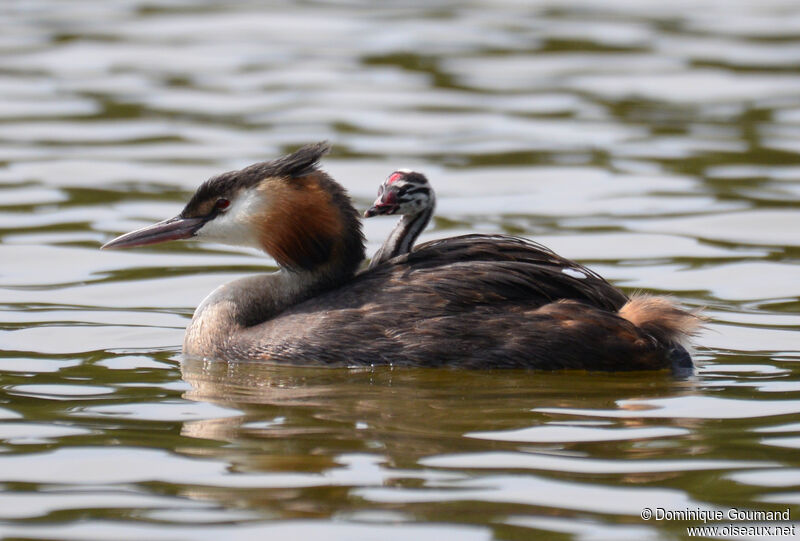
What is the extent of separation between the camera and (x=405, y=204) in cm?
786

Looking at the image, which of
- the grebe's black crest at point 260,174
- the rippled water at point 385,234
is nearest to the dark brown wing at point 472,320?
the rippled water at point 385,234

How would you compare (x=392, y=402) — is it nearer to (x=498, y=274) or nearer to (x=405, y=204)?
(x=498, y=274)

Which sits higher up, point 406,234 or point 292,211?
point 292,211

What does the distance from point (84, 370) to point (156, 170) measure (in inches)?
A: 198

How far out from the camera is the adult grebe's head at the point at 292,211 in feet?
25.4

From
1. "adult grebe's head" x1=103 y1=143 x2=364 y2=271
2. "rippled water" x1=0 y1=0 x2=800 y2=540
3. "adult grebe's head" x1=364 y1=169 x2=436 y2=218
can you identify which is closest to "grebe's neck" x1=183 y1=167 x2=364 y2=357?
"adult grebe's head" x1=103 y1=143 x2=364 y2=271

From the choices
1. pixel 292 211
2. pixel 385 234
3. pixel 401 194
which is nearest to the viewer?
pixel 292 211

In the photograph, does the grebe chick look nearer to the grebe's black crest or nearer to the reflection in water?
the grebe's black crest

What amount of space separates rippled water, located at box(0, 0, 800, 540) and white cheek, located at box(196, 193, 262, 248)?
1.99ft

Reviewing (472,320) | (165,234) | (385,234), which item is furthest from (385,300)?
(385,234)

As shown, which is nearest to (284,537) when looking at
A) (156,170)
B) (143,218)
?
(143,218)

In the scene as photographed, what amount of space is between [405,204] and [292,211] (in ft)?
1.86

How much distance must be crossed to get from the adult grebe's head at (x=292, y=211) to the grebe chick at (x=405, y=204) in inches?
6.4

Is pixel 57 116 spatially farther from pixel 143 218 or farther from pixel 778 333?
pixel 778 333
